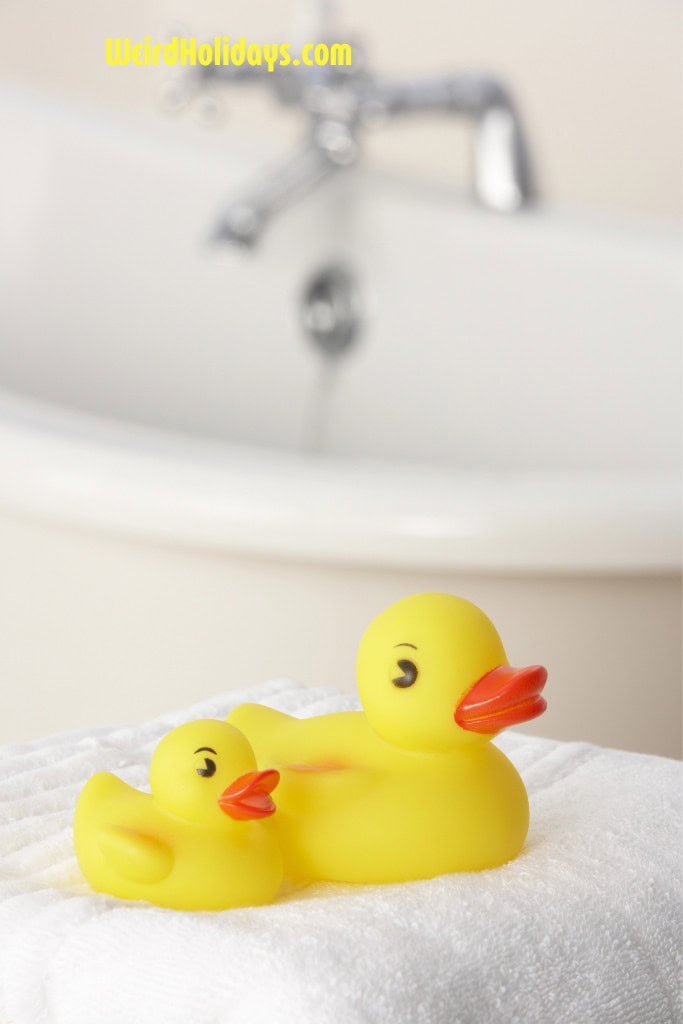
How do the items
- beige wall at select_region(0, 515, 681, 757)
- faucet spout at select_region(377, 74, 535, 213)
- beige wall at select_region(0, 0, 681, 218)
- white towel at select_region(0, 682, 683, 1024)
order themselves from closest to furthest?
1. white towel at select_region(0, 682, 683, 1024)
2. beige wall at select_region(0, 515, 681, 757)
3. faucet spout at select_region(377, 74, 535, 213)
4. beige wall at select_region(0, 0, 681, 218)

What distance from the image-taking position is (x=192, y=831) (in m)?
0.51

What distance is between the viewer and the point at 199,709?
0.71 metres

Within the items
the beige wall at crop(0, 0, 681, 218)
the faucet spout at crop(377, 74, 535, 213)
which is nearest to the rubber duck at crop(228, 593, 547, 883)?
the faucet spout at crop(377, 74, 535, 213)

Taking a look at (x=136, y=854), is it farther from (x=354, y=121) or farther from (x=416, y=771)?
(x=354, y=121)

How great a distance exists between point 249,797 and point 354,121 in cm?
137

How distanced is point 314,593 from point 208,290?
107 cm

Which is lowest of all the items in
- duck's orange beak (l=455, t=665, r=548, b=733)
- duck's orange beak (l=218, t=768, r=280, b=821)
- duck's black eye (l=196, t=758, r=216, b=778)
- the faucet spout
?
duck's orange beak (l=218, t=768, r=280, b=821)

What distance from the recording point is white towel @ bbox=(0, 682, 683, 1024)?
1.48ft

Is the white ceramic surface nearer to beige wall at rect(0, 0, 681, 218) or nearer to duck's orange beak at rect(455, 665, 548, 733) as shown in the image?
beige wall at rect(0, 0, 681, 218)

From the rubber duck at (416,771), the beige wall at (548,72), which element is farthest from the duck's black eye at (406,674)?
the beige wall at (548,72)

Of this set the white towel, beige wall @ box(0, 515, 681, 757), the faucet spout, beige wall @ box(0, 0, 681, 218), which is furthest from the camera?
beige wall @ box(0, 0, 681, 218)

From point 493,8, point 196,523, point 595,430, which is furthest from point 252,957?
point 493,8

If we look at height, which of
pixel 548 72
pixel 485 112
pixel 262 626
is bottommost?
Result: pixel 262 626

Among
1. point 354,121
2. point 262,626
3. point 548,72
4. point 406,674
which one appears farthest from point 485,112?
point 406,674
